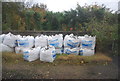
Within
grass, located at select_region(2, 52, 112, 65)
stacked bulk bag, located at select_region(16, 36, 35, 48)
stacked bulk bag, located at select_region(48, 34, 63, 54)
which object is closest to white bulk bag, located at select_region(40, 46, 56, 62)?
grass, located at select_region(2, 52, 112, 65)

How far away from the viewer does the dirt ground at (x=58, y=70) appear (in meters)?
2.98

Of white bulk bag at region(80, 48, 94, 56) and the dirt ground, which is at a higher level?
white bulk bag at region(80, 48, 94, 56)

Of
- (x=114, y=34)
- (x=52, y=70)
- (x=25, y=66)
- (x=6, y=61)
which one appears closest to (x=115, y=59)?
(x=114, y=34)

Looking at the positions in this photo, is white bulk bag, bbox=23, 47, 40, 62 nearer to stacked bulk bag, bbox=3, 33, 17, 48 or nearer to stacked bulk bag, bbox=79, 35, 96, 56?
stacked bulk bag, bbox=3, 33, 17, 48

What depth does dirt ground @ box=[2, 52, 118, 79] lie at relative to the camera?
9.78 feet

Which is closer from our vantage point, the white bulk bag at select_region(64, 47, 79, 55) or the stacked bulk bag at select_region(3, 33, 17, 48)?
the white bulk bag at select_region(64, 47, 79, 55)

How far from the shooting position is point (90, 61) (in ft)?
12.8

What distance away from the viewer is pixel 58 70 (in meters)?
3.35

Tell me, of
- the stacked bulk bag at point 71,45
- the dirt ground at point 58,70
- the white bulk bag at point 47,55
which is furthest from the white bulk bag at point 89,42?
the white bulk bag at point 47,55

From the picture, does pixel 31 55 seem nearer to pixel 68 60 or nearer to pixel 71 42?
pixel 68 60

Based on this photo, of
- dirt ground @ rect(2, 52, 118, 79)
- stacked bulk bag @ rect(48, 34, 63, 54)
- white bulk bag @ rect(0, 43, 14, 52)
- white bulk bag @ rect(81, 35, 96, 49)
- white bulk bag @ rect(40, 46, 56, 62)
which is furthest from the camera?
white bulk bag @ rect(0, 43, 14, 52)

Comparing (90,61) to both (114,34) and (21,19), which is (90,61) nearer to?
(114,34)

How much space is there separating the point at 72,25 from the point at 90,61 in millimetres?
3336

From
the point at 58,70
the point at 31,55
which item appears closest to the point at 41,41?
the point at 31,55
